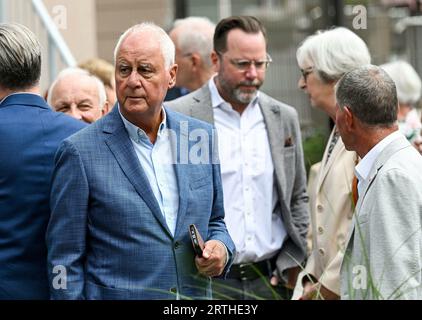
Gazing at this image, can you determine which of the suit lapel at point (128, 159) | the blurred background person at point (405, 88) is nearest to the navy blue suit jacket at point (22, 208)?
the suit lapel at point (128, 159)

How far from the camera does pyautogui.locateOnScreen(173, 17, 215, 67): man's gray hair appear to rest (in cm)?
794

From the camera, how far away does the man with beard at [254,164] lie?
6371 millimetres

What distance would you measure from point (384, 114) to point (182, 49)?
3.30 metres

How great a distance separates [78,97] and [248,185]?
112 cm

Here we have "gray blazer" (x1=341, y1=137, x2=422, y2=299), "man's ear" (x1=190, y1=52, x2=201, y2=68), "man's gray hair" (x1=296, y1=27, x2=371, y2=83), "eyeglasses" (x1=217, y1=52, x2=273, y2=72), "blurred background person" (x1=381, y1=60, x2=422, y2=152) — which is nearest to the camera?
"gray blazer" (x1=341, y1=137, x2=422, y2=299)

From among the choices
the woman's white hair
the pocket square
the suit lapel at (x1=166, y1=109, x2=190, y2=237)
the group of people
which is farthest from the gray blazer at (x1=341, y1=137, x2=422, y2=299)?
the woman's white hair

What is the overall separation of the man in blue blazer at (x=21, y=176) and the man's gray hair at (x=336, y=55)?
6.36ft

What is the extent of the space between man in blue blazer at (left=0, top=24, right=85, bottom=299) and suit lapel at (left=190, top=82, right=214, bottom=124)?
5.66 feet

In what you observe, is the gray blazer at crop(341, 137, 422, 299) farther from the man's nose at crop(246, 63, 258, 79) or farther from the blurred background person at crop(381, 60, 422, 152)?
the blurred background person at crop(381, 60, 422, 152)

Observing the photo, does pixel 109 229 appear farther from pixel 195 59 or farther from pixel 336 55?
pixel 195 59
